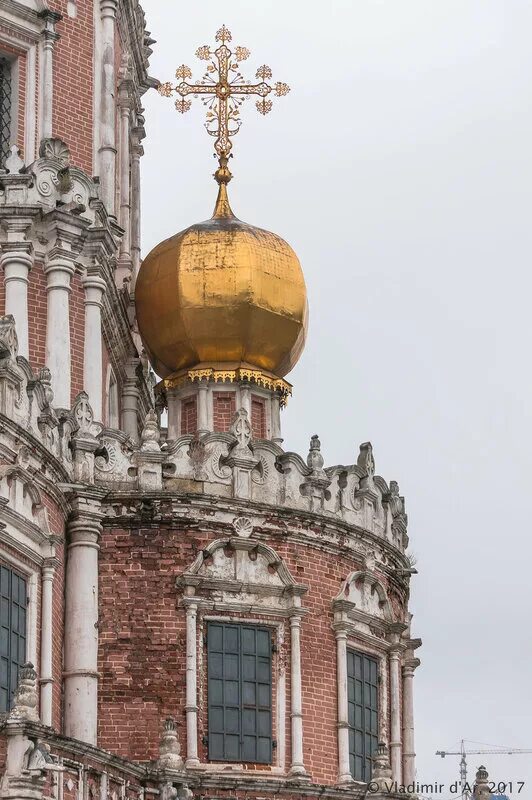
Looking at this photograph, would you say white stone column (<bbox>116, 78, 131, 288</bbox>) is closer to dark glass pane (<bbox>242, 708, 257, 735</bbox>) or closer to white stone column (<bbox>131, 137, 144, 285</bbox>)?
white stone column (<bbox>131, 137, 144, 285</bbox>)

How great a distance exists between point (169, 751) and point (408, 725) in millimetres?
5590

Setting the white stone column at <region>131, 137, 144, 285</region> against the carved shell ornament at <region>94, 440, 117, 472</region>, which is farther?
the white stone column at <region>131, 137, 144, 285</region>

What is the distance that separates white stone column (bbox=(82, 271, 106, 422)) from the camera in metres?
35.8

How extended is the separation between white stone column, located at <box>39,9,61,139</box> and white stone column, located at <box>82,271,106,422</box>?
8.39 feet

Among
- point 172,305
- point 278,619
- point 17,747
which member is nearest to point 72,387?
point 172,305

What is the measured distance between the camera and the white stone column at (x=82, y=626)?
3234 cm

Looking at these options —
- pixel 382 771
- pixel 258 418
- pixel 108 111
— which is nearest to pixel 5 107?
pixel 108 111

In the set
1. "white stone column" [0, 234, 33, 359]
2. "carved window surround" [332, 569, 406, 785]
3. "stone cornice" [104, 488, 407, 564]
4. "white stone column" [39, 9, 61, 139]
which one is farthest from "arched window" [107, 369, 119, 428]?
"carved window surround" [332, 569, 406, 785]

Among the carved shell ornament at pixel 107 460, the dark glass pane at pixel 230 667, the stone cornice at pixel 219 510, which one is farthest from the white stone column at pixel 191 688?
the carved shell ornament at pixel 107 460

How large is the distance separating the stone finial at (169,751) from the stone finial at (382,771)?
2.94 meters

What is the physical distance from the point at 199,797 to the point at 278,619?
9.14 feet

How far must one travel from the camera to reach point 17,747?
26.9 m

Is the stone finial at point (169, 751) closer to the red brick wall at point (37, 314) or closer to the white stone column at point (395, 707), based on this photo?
the white stone column at point (395, 707)

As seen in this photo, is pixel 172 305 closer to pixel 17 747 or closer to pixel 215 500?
pixel 215 500
